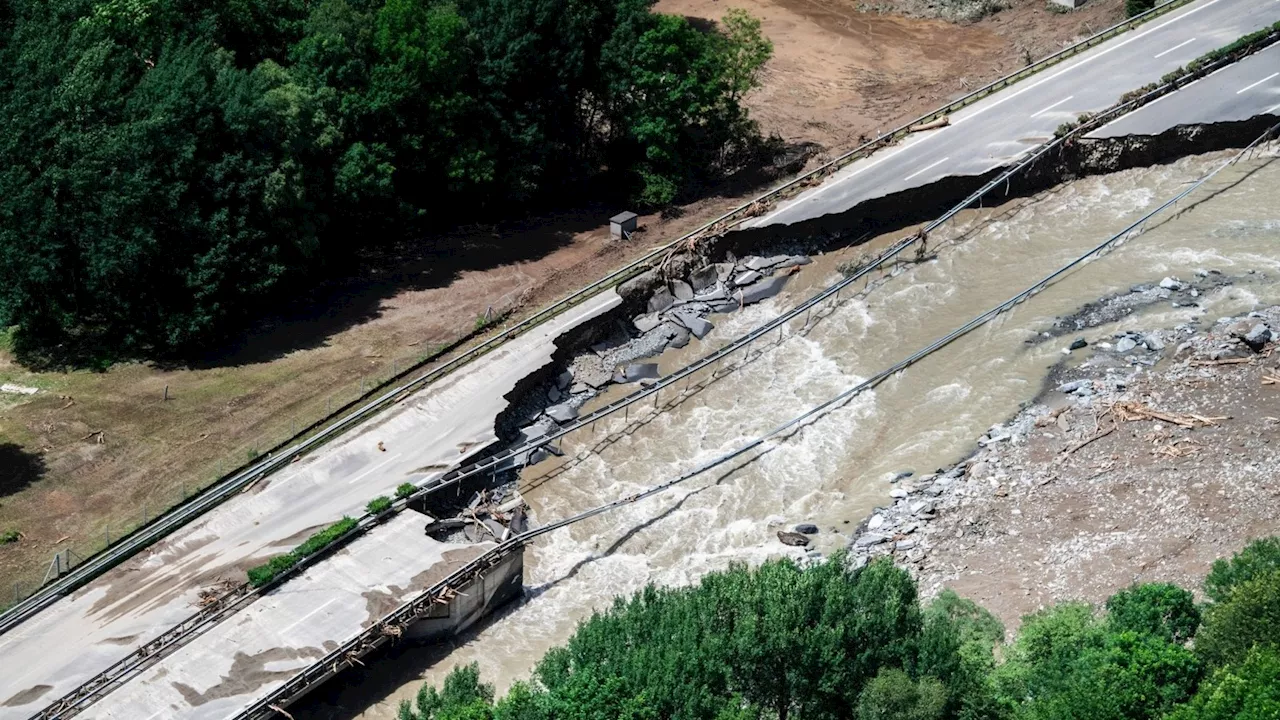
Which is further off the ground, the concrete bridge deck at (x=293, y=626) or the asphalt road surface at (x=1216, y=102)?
the asphalt road surface at (x=1216, y=102)

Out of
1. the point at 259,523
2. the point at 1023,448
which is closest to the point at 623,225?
the point at 1023,448

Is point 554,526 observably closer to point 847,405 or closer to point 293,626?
point 293,626

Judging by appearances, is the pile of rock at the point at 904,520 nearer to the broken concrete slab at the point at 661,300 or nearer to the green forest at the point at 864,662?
the green forest at the point at 864,662

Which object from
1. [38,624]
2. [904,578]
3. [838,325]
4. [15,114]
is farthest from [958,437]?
[15,114]

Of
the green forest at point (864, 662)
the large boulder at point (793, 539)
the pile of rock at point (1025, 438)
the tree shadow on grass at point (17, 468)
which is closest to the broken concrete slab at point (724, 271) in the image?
the pile of rock at point (1025, 438)

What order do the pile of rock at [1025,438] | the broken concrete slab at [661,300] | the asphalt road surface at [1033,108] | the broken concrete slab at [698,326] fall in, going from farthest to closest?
the asphalt road surface at [1033,108] < the broken concrete slab at [661,300] < the broken concrete slab at [698,326] < the pile of rock at [1025,438]

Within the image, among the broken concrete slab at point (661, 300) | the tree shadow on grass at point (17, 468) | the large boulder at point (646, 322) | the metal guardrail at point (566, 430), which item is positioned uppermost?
the tree shadow on grass at point (17, 468)

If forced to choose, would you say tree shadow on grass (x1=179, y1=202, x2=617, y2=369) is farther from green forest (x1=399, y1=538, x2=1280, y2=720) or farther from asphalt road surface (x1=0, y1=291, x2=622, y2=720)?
green forest (x1=399, y1=538, x2=1280, y2=720)
